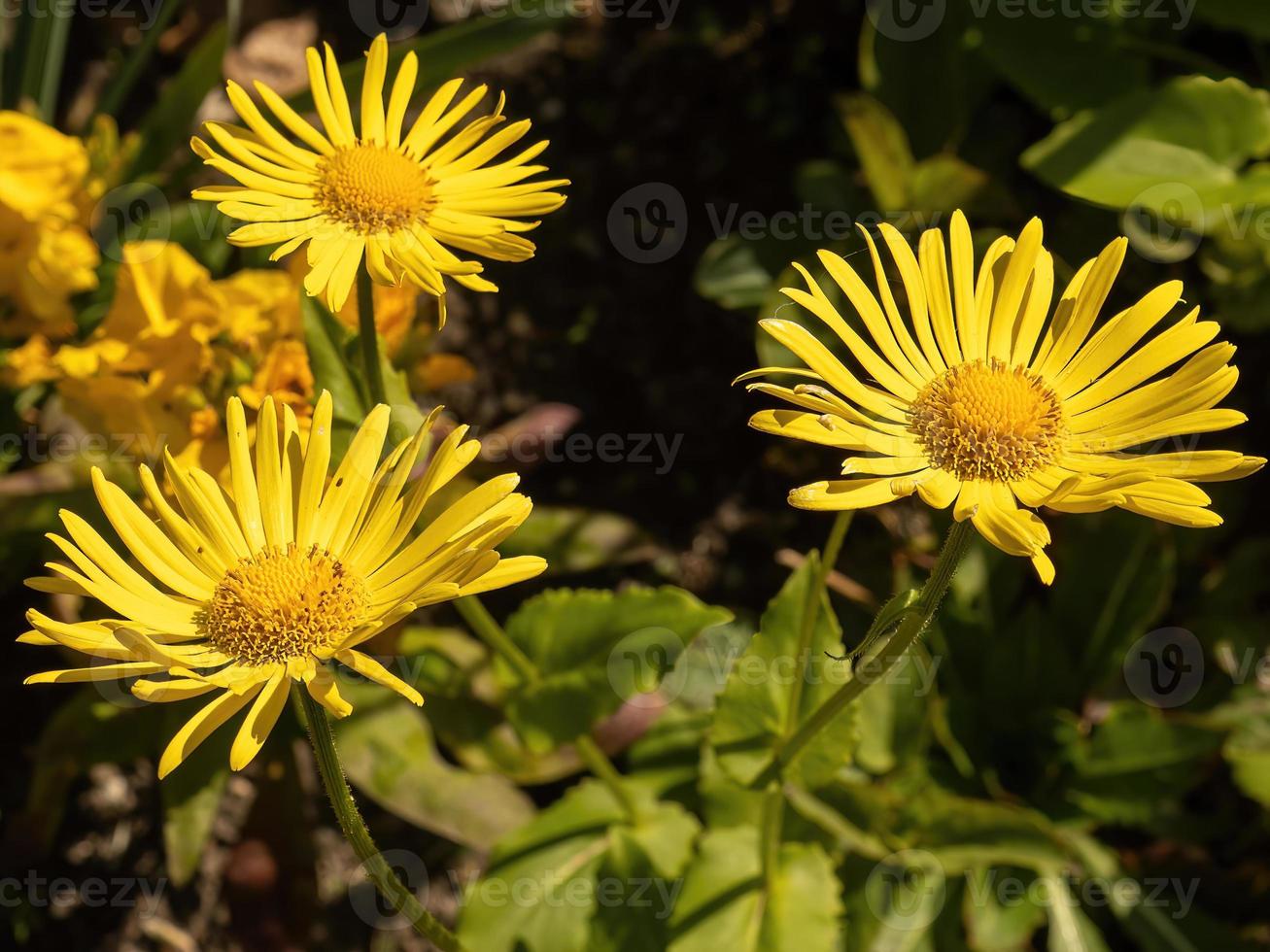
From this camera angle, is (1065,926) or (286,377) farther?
(1065,926)

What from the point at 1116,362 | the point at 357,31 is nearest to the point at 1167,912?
the point at 1116,362

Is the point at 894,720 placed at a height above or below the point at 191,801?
above

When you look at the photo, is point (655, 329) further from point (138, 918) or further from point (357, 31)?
point (138, 918)
